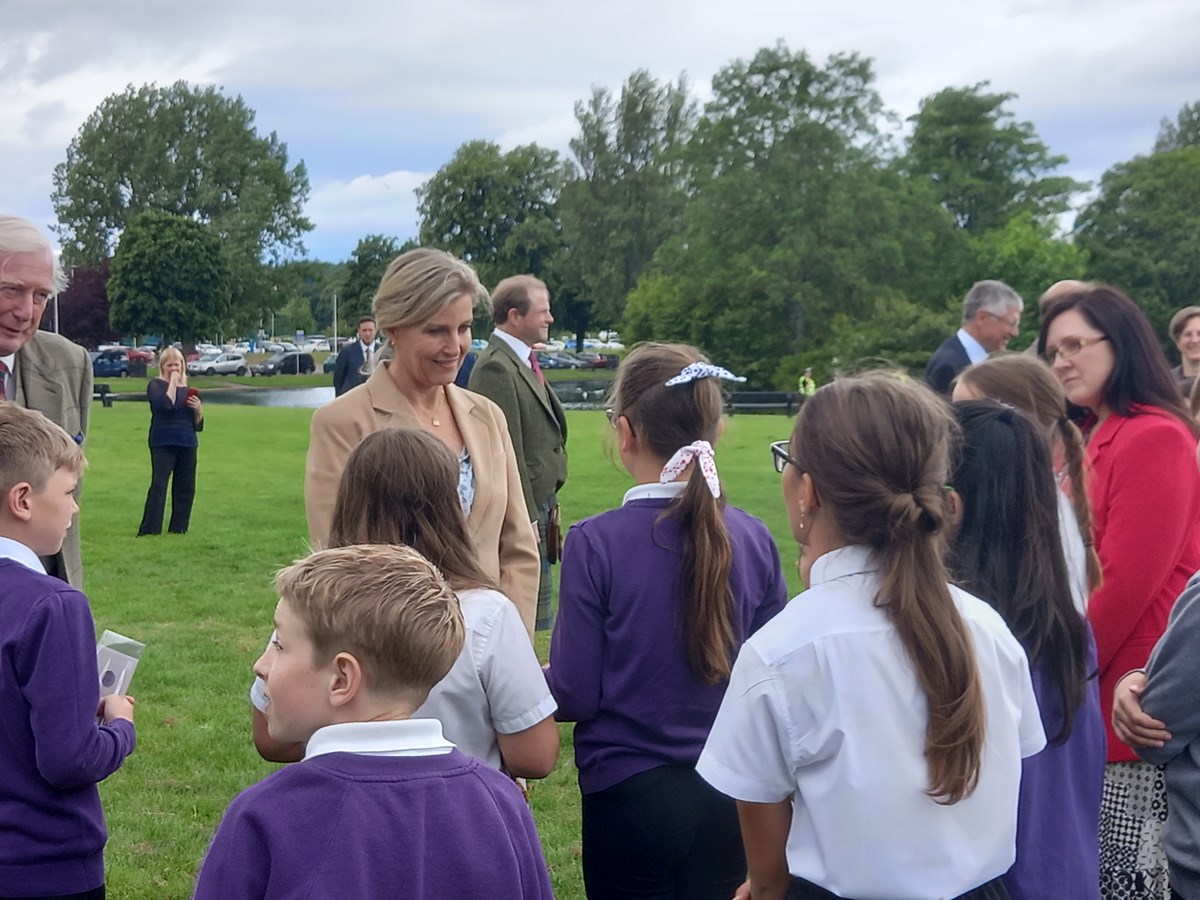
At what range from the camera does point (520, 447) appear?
6.57m

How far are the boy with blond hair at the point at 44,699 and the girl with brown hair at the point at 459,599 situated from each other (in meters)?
0.38

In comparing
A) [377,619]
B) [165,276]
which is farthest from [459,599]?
[165,276]

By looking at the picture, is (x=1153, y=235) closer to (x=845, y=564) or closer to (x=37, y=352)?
(x=37, y=352)

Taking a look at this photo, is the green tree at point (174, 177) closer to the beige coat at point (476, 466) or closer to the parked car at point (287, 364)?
the parked car at point (287, 364)

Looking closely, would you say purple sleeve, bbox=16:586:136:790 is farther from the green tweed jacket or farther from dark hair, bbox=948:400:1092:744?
the green tweed jacket

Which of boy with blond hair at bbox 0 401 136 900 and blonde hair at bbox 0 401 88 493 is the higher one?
blonde hair at bbox 0 401 88 493

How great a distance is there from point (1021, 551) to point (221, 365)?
63594mm

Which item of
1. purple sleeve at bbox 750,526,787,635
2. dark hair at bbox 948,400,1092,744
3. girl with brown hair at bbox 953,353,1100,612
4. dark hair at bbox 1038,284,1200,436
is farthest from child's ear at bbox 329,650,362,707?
dark hair at bbox 1038,284,1200,436

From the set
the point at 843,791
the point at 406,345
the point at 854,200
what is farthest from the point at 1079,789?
the point at 854,200

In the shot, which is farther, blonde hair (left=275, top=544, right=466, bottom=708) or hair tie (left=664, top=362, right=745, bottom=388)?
hair tie (left=664, top=362, right=745, bottom=388)

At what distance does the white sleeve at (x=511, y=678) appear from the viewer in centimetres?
267

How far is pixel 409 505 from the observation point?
2.75m

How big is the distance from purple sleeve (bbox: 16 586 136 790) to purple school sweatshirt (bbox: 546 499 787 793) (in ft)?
3.50

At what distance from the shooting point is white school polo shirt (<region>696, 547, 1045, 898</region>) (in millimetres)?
2107
